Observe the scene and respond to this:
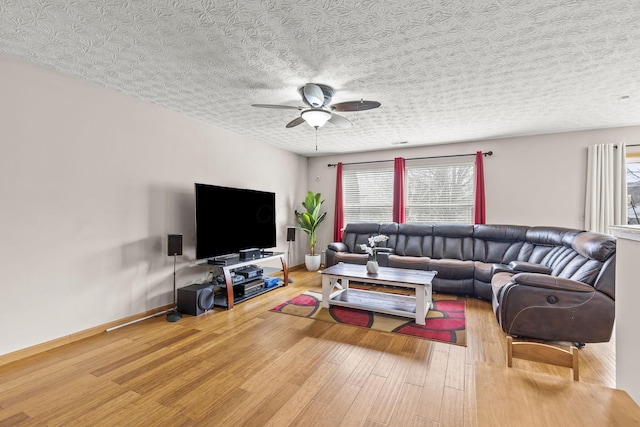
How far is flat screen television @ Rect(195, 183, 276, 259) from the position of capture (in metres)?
3.66

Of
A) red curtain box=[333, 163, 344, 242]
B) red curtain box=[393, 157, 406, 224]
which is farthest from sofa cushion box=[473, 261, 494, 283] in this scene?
red curtain box=[333, 163, 344, 242]

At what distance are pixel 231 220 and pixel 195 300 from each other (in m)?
1.14

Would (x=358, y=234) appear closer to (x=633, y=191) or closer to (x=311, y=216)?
(x=311, y=216)

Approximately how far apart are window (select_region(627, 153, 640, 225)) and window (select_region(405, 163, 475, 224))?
6.65 ft

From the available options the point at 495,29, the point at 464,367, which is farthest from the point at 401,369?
the point at 495,29

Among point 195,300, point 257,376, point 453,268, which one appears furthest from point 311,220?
point 257,376

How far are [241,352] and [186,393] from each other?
0.62 metres

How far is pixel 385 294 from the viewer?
4.25 meters

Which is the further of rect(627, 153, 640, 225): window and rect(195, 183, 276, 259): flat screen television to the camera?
rect(627, 153, 640, 225): window

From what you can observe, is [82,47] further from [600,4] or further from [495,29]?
[600,4]

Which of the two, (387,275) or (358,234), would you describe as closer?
(387,275)

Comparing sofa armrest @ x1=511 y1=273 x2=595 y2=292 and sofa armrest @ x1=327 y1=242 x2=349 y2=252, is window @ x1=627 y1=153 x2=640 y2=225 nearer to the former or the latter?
sofa armrest @ x1=511 y1=273 x2=595 y2=292

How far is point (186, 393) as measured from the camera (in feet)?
6.49

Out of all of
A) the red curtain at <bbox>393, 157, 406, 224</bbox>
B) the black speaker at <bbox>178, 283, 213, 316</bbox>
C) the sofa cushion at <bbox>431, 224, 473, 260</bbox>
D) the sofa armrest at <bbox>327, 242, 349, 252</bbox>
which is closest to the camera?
the black speaker at <bbox>178, 283, 213, 316</bbox>
